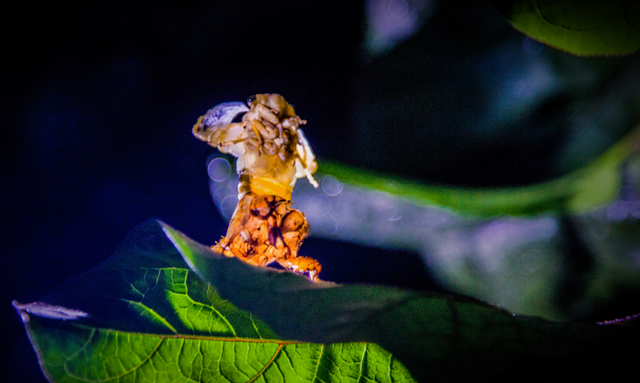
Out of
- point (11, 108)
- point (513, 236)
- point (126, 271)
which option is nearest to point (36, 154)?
point (11, 108)

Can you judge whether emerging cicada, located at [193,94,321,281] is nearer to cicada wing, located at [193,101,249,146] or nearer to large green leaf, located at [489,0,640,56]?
cicada wing, located at [193,101,249,146]

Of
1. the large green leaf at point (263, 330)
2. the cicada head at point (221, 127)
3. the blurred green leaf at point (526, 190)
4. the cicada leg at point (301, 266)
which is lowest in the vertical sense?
the blurred green leaf at point (526, 190)

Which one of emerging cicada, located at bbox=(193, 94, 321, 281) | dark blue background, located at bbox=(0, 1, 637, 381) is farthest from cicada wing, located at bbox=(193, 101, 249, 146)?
dark blue background, located at bbox=(0, 1, 637, 381)

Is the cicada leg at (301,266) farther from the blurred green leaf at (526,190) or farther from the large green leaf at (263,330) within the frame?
the blurred green leaf at (526,190)

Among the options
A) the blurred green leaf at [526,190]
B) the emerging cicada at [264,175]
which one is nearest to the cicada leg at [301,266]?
A: the emerging cicada at [264,175]

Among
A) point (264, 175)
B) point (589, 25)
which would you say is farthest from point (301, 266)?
point (589, 25)

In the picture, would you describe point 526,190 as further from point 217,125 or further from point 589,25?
point 217,125
